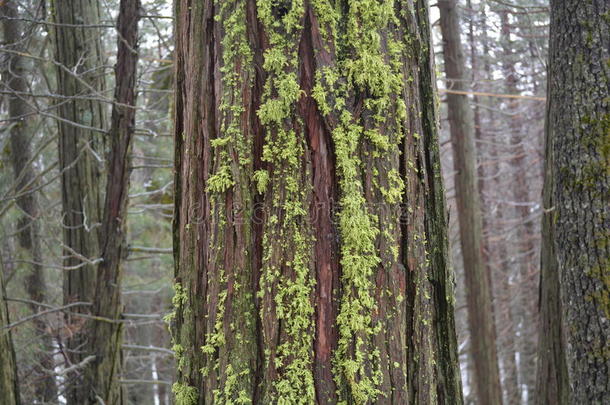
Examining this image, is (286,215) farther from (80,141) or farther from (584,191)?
(80,141)

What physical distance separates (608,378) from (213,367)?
3.45 m

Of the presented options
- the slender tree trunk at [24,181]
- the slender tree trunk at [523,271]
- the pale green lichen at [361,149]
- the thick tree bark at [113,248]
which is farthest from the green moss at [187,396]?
the slender tree trunk at [523,271]

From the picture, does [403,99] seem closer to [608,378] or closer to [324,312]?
[324,312]

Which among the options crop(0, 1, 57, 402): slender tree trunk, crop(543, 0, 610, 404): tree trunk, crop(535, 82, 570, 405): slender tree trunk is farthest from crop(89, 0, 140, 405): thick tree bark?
crop(535, 82, 570, 405): slender tree trunk

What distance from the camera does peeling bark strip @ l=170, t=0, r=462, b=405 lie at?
1339mm

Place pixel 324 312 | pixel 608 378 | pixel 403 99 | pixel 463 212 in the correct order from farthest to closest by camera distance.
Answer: pixel 463 212, pixel 608 378, pixel 403 99, pixel 324 312

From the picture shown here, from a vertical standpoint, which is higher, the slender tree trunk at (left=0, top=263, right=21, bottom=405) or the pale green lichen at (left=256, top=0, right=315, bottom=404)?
the pale green lichen at (left=256, top=0, right=315, bottom=404)

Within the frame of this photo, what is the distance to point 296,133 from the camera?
53.9 inches

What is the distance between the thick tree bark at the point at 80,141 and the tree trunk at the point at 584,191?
427 centimetres

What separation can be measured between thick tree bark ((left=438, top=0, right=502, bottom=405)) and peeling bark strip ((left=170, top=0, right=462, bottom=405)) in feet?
23.7

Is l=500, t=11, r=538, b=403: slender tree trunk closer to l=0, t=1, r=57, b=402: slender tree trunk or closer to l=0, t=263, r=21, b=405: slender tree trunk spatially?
l=0, t=1, r=57, b=402: slender tree trunk

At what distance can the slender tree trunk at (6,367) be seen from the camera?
426cm

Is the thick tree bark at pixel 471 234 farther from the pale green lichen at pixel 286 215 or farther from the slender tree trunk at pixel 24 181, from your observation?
the pale green lichen at pixel 286 215

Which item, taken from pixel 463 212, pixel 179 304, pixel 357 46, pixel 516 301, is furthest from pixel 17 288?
pixel 516 301
